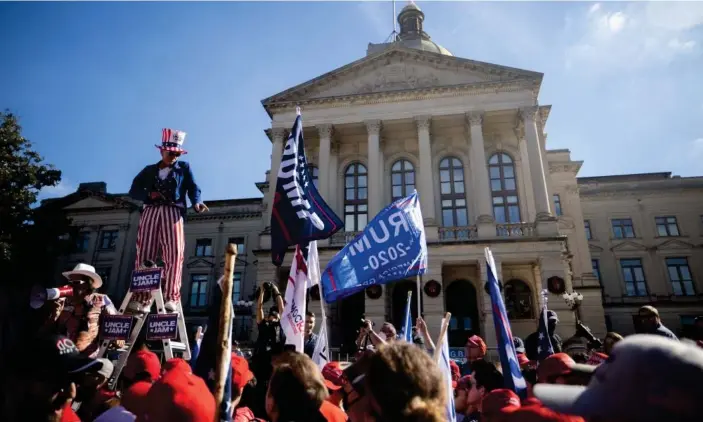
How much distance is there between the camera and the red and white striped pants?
5512 millimetres

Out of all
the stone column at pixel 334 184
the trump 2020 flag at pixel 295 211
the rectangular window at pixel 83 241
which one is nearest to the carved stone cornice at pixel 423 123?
the stone column at pixel 334 184

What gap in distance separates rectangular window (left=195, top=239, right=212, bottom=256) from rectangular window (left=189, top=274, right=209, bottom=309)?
220 centimetres

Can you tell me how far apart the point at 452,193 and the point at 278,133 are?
40.8 feet


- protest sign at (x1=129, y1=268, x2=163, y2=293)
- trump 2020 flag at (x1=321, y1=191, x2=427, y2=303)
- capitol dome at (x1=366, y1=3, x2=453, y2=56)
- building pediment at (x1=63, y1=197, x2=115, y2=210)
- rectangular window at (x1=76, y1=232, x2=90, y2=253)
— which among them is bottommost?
protest sign at (x1=129, y1=268, x2=163, y2=293)

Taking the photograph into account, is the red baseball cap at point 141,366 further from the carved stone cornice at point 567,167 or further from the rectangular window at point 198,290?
the carved stone cornice at point 567,167

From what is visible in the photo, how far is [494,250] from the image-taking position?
74.5ft

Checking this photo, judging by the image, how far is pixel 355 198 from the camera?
92.5ft

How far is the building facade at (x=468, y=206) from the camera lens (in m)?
23.4

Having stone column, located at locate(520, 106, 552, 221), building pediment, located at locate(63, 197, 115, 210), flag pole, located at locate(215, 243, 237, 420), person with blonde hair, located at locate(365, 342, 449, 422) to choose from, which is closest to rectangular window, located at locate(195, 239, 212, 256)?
building pediment, located at locate(63, 197, 115, 210)

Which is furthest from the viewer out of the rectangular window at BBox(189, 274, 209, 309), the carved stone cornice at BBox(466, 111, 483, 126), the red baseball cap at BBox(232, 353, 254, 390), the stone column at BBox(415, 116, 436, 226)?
the rectangular window at BBox(189, 274, 209, 309)

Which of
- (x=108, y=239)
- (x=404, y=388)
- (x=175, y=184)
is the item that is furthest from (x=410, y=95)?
(x=108, y=239)

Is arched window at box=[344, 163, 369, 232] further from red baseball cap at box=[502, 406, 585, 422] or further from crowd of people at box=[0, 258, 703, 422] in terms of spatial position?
red baseball cap at box=[502, 406, 585, 422]

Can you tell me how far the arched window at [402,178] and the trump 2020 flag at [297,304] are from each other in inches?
885

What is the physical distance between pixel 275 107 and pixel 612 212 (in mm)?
31305
